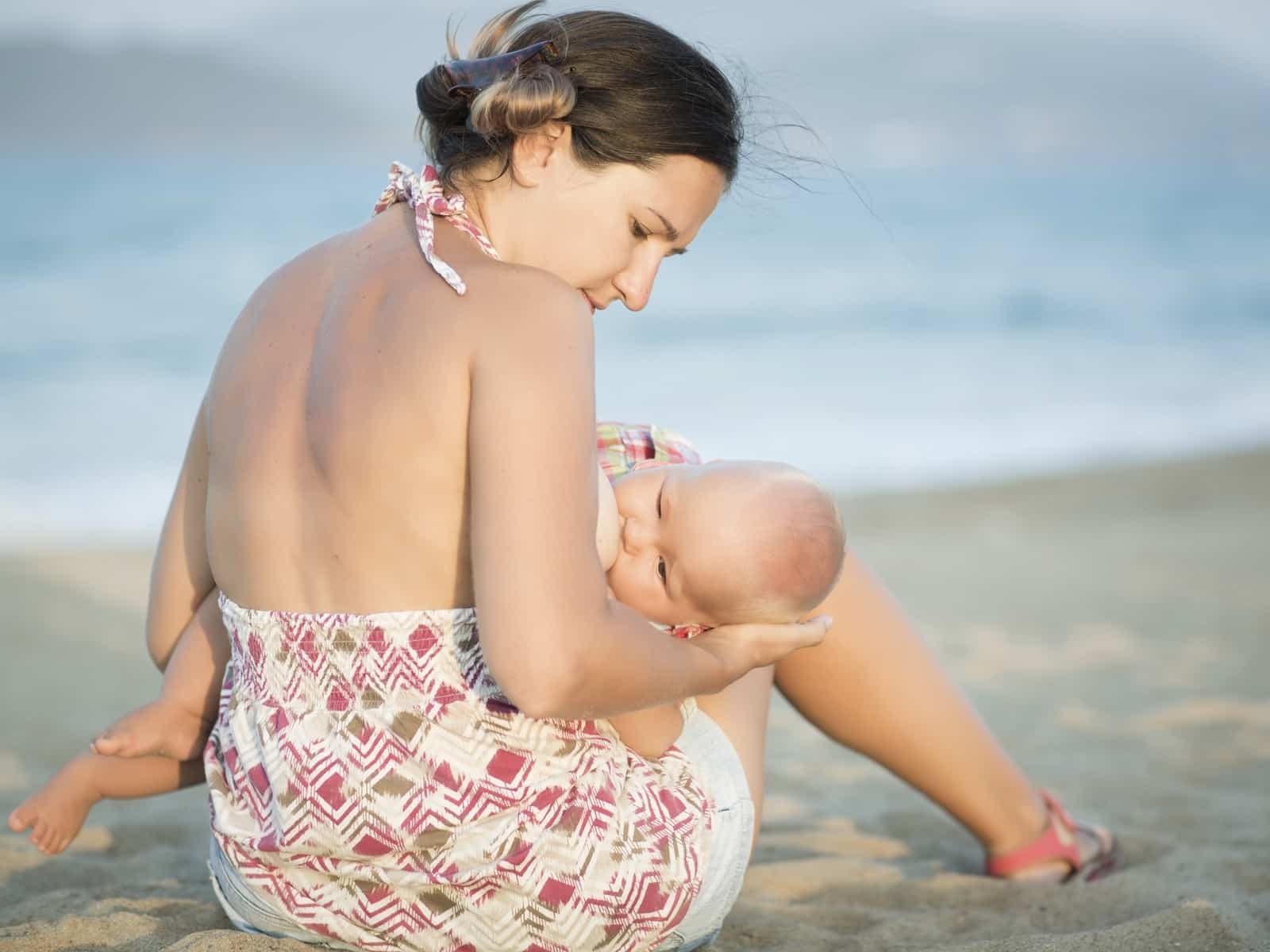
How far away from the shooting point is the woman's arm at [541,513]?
4.97 feet

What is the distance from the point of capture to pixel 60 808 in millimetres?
2094

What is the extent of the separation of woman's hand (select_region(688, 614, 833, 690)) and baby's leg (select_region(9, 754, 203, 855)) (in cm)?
99

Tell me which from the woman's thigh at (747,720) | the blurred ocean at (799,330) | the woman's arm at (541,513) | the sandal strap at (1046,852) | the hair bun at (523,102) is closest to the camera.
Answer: the woman's arm at (541,513)

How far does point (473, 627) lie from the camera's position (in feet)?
5.69

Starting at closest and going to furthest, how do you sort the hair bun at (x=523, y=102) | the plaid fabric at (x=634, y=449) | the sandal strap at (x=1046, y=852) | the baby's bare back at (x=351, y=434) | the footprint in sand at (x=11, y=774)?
the baby's bare back at (x=351, y=434), the hair bun at (x=523, y=102), the plaid fabric at (x=634, y=449), the sandal strap at (x=1046, y=852), the footprint in sand at (x=11, y=774)

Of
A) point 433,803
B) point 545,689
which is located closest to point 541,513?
point 545,689

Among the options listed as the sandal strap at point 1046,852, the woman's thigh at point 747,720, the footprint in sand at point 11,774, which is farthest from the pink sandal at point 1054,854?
the footprint in sand at point 11,774

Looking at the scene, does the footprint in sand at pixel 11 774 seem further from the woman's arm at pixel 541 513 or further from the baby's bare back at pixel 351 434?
the woman's arm at pixel 541 513

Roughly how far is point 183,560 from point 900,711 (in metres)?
1.35

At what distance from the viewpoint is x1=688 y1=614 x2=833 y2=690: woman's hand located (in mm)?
1881

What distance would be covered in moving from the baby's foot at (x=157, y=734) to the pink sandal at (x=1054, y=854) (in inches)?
63.6

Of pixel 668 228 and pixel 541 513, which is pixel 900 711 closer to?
pixel 668 228

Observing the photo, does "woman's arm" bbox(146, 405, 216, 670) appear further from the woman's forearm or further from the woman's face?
the woman's forearm

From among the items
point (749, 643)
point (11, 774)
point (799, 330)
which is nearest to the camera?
point (749, 643)
